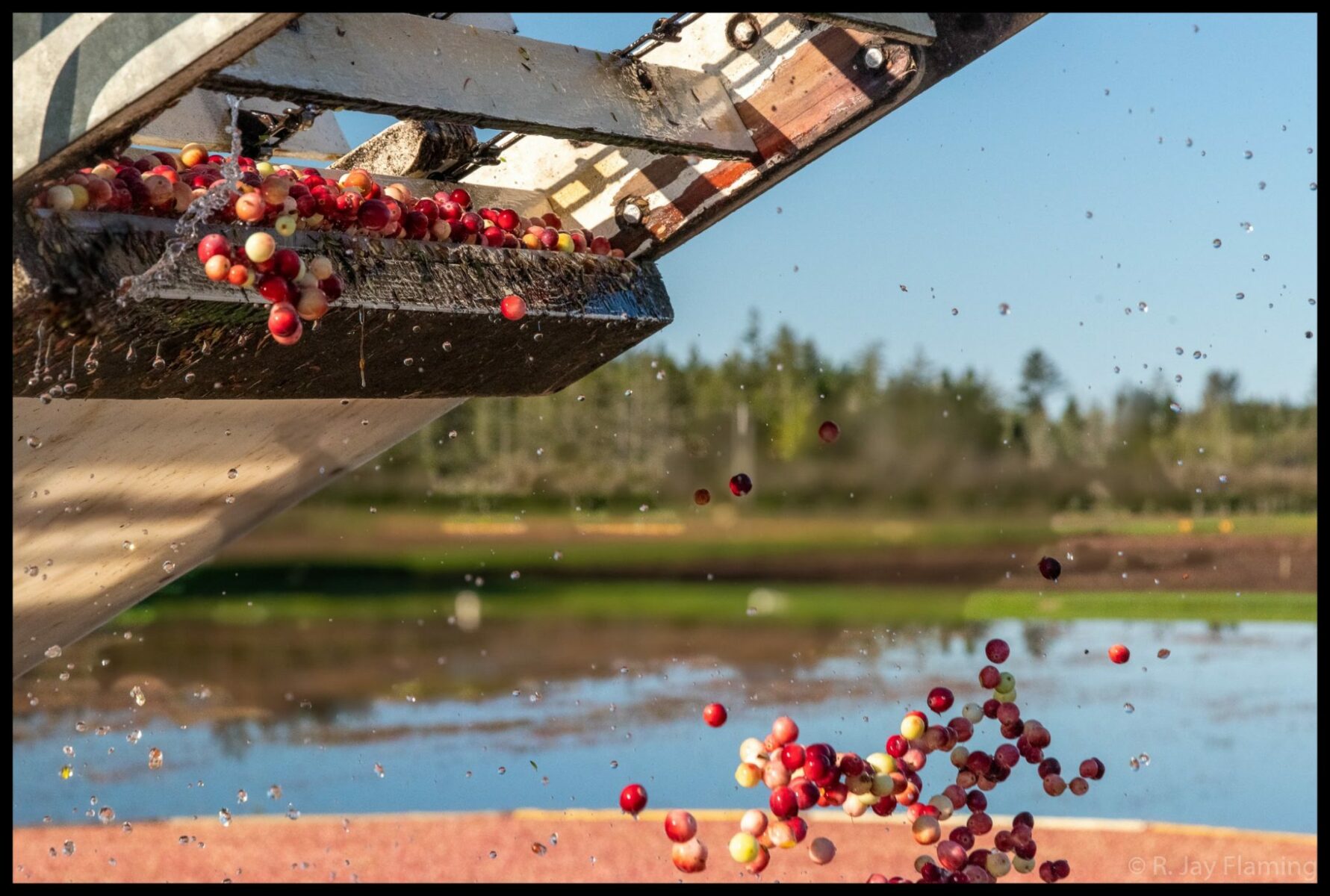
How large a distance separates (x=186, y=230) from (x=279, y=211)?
14cm

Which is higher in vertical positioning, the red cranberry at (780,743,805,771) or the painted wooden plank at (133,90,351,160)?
the painted wooden plank at (133,90,351,160)

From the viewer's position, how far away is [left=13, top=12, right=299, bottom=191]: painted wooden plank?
1.47 metres

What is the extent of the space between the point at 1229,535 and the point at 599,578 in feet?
25.2

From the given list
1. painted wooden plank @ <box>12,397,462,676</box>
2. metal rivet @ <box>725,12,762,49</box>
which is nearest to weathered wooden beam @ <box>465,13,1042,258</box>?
metal rivet @ <box>725,12,762,49</box>

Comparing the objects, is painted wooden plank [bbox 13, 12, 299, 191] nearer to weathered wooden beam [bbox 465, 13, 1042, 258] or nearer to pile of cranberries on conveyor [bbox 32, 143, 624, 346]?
pile of cranberries on conveyor [bbox 32, 143, 624, 346]

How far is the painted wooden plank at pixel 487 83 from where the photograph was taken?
70.7 inches

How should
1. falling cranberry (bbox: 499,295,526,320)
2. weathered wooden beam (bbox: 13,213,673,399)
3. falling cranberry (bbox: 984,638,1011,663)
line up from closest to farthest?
1. weathered wooden beam (bbox: 13,213,673,399)
2. falling cranberry (bbox: 499,295,526,320)
3. falling cranberry (bbox: 984,638,1011,663)

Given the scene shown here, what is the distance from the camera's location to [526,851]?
18.9 feet

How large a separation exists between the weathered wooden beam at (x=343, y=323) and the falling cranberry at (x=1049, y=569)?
2.68ft

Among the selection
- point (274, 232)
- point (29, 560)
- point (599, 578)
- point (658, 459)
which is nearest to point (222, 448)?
point (29, 560)

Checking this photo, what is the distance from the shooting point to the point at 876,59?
2254 millimetres

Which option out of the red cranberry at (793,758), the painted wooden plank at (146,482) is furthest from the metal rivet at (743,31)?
the red cranberry at (793,758)

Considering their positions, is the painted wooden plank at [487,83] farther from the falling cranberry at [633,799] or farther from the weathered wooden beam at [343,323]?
the falling cranberry at [633,799]

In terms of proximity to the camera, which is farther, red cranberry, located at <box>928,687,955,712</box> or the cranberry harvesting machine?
red cranberry, located at <box>928,687,955,712</box>
